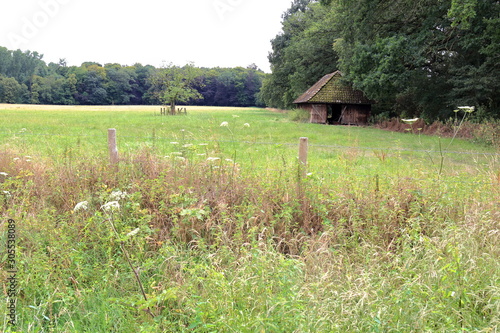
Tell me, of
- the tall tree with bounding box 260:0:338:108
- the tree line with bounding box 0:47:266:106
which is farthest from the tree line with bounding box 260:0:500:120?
the tree line with bounding box 0:47:266:106

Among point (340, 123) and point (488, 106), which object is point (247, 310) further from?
point (340, 123)

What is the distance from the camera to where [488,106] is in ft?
72.1

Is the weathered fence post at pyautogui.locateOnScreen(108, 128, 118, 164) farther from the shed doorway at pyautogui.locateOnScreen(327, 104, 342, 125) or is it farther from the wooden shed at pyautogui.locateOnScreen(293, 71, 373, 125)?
the shed doorway at pyautogui.locateOnScreen(327, 104, 342, 125)

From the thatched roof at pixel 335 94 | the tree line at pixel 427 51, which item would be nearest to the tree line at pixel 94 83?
the thatched roof at pixel 335 94

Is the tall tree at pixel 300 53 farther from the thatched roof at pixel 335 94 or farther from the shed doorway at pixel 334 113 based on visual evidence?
the shed doorway at pixel 334 113

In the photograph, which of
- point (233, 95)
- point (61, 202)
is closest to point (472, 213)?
point (61, 202)

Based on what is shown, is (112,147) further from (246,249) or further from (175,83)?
(175,83)

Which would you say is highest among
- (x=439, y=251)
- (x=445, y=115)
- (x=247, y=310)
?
(x=445, y=115)

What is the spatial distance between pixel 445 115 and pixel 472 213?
20.7 metres

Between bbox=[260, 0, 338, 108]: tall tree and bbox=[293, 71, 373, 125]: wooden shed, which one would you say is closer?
bbox=[293, 71, 373, 125]: wooden shed

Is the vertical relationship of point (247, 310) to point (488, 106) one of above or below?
below

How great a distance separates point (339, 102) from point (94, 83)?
79.0 m

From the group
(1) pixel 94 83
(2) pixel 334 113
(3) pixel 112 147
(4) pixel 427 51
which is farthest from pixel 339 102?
(1) pixel 94 83

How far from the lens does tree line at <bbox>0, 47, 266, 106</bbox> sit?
3233 inches
